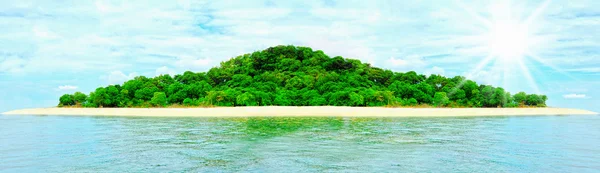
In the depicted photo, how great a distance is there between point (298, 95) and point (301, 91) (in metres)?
1.69

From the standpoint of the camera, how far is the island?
55.8m

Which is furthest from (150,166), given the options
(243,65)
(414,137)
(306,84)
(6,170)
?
(243,65)

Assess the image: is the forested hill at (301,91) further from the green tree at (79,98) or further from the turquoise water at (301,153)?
the turquoise water at (301,153)

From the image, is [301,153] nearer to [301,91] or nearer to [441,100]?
[441,100]

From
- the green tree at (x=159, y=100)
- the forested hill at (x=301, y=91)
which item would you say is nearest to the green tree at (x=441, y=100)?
the forested hill at (x=301, y=91)

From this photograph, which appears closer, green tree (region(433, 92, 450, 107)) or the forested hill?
green tree (region(433, 92, 450, 107))

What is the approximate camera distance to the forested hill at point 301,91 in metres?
63.4

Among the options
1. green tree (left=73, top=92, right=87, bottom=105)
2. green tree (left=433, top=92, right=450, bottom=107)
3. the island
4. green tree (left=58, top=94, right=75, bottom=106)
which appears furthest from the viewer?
green tree (left=58, top=94, right=75, bottom=106)

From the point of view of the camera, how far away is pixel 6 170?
12812mm

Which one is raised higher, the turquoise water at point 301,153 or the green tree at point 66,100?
the green tree at point 66,100

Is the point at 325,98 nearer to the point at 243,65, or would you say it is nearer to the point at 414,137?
the point at 243,65

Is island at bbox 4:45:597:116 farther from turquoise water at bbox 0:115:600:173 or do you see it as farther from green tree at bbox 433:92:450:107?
turquoise water at bbox 0:115:600:173

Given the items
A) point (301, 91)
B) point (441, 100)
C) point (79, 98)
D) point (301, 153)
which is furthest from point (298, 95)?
point (301, 153)

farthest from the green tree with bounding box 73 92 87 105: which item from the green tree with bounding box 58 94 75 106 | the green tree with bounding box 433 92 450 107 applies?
the green tree with bounding box 433 92 450 107
